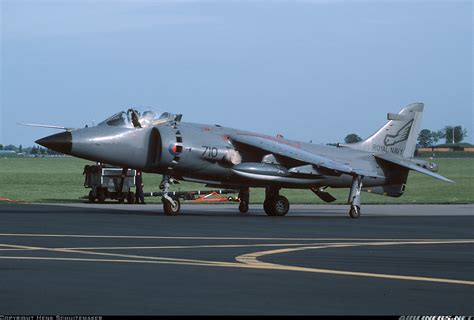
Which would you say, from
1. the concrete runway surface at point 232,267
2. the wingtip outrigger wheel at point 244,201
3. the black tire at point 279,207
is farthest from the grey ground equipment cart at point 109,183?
the concrete runway surface at point 232,267

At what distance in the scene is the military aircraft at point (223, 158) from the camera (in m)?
34.8

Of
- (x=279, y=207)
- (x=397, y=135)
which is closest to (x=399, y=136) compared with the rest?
(x=397, y=135)

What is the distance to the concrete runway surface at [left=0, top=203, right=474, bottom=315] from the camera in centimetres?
1258

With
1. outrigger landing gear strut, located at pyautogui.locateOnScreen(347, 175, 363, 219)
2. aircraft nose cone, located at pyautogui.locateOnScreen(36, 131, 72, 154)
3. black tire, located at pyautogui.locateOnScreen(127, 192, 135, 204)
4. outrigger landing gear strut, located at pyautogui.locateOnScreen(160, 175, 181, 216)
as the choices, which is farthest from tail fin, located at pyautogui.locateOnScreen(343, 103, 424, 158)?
black tire, located at pyautogui.locateOnScreen(127, 192, 135, 204)

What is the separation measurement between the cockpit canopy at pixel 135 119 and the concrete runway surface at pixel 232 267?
4202 mm

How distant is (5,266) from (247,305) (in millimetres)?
5642

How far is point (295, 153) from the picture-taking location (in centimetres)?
3603

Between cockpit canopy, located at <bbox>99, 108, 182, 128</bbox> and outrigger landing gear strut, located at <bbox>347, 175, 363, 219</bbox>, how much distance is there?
21.6 feet

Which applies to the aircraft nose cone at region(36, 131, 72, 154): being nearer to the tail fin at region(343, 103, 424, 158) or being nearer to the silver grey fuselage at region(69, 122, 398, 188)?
the silver grey fuselage at region(69, 122, 398, 188)

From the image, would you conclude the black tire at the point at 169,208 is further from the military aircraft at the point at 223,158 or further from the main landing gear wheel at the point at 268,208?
the main landing gear wheel at the point at 268,208

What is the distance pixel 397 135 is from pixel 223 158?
23.8 ft

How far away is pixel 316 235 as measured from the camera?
2612 centimetres

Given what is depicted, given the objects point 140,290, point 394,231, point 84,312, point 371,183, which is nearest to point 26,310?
point 84,312

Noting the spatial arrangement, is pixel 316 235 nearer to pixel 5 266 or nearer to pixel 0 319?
pixel 5 266
